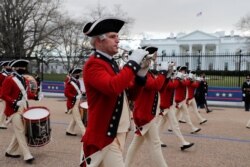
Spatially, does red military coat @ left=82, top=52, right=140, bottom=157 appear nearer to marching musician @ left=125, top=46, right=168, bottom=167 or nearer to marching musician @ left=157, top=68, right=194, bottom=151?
marching musician @ left=125, top=46, right=168, bottom=167

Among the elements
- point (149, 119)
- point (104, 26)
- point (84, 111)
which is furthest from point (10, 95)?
point (104, 26)

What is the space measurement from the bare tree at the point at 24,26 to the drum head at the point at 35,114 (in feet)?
90.2

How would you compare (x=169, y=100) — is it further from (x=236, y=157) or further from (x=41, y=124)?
(x=41, y=124)

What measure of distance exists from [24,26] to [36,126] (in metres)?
31.1

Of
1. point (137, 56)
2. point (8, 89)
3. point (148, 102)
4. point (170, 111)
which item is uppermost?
point (137, 56)

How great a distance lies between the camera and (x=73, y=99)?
9.66 m

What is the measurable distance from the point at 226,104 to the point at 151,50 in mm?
14336

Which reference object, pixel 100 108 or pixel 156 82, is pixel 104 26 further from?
pixel 156 82

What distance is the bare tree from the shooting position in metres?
34.5

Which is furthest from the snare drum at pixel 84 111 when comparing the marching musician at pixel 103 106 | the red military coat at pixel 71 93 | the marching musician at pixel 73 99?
the marching musician at pixel 103 106

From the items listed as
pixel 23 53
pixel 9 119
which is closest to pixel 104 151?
pixel 9 119

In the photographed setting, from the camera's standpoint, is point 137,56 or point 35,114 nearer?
point 137,56

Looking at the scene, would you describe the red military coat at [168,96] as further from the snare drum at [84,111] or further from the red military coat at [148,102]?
the snare drum at [84,111]

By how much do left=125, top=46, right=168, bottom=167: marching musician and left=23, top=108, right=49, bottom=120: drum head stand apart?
67.1 inches
